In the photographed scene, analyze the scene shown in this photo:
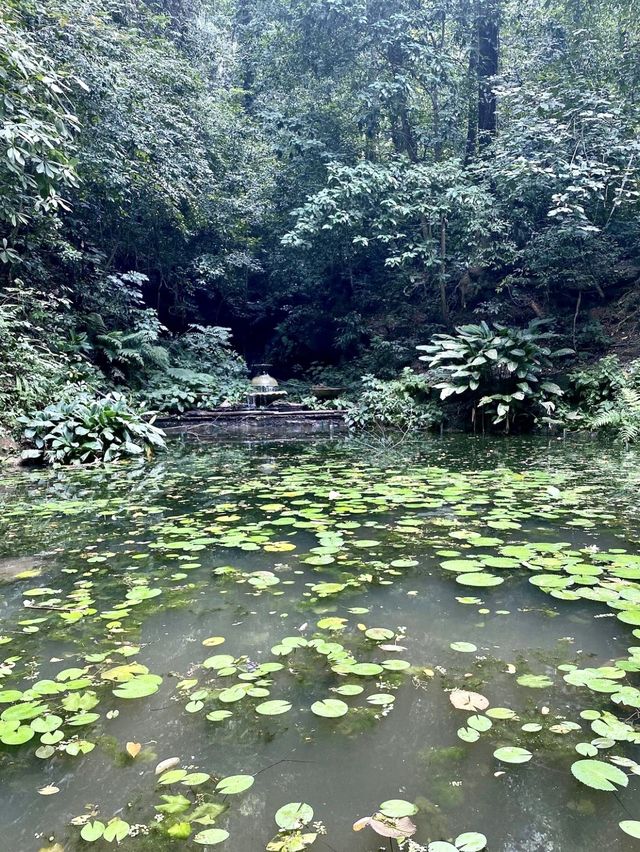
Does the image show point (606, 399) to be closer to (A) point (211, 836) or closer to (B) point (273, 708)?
(B) point (273, 708)

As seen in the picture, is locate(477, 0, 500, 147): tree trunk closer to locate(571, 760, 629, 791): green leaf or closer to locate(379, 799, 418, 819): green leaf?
locate(571, 760, 629, 791): green leaf

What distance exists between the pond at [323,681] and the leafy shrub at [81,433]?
2.73 metres

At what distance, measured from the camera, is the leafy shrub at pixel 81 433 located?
5.43m

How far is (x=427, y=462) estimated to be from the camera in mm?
4852

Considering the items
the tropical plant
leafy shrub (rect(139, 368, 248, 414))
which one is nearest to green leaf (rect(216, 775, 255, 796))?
the tropical plant

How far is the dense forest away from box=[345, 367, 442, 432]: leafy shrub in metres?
0.06

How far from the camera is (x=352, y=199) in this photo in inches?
397

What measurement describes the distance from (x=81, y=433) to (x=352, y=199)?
7218 millimetres

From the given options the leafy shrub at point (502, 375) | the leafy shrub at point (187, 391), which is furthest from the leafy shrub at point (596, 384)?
the leafy shrub at point (187, 391)

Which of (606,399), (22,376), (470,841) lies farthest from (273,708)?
(606,399)

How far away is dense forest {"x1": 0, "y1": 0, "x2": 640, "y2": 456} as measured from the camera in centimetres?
777

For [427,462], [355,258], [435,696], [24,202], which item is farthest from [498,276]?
[435,696]

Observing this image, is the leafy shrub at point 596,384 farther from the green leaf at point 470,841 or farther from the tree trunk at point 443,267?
the green leaf at point 470,841

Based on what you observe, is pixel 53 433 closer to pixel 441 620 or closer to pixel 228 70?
pixel 441 620
